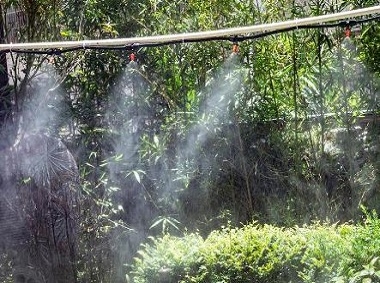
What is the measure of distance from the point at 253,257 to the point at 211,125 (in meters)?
1.87

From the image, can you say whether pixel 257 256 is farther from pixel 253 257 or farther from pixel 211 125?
pixel 211 125

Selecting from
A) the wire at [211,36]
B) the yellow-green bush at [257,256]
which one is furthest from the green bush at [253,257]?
the wire at [211,36]

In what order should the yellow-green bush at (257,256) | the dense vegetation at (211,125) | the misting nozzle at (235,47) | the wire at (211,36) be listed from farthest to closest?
the dense vegetation at (211,125) → the misting nozzle at (235,47) → the wire at (211,36) → the yellow-green bush at (257,256)

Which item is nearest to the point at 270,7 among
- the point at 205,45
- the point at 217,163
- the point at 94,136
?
the point at 205,45

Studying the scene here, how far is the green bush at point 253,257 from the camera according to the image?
5918 millimetres

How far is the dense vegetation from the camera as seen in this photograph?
24.8ft

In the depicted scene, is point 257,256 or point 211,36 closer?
point 257,256

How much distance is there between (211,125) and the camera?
7660mm

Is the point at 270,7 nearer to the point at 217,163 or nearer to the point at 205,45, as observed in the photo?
the point at 205,45

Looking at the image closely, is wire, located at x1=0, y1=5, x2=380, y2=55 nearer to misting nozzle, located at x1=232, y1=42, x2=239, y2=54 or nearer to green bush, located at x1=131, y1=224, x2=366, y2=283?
misting nozzle, located at x1=232, y1=42, x2=239, y2=54

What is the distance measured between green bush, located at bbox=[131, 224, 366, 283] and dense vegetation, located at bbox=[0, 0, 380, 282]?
124 centimetres

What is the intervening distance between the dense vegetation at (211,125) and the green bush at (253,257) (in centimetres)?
124

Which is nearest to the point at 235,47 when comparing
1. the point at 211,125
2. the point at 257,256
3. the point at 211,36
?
the point at 211,36

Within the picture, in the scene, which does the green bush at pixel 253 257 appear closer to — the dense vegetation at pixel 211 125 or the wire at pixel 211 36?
the dense vegetation at pixel 211 125
